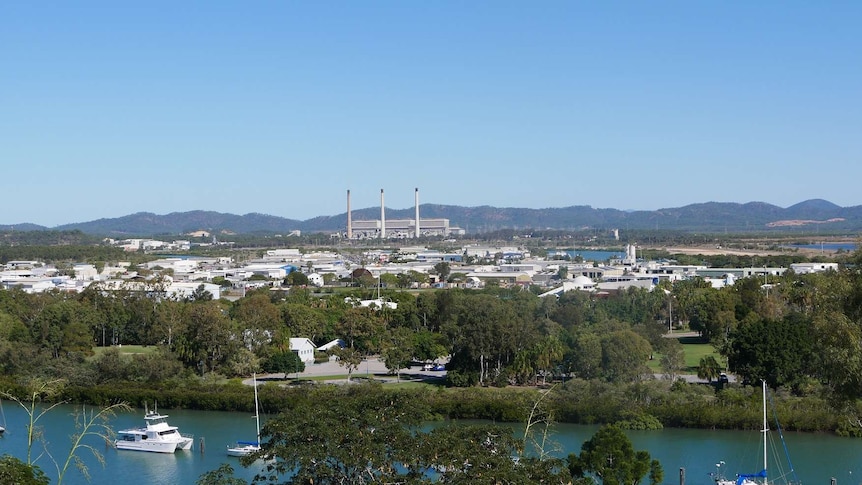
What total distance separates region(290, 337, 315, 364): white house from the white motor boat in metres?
6.82

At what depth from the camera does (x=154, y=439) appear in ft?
47.8

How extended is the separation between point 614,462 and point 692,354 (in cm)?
1144

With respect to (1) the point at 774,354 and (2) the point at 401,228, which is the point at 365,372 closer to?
(1) the point at 774,354

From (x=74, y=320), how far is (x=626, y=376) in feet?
40.8

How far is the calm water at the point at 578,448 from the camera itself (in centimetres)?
1284

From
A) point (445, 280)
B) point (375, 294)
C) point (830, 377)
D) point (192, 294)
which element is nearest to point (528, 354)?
point (830, 377)

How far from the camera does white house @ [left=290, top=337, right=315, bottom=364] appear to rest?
21.8 metres

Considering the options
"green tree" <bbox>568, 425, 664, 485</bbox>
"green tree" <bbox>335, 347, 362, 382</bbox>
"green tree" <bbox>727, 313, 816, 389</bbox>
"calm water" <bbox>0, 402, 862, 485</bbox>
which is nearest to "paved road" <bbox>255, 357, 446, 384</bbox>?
"green tree" <bbox>335, 347, 362, 382</bbox>

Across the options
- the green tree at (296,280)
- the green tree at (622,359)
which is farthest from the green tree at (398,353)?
the green tree at (296,280)

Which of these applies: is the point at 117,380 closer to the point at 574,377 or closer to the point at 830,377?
the point at 574,377

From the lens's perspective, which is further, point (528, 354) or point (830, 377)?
point (528, 354)

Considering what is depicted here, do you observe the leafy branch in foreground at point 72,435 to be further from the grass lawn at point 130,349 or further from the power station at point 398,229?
the power station at point 398,229

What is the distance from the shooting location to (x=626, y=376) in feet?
56.3

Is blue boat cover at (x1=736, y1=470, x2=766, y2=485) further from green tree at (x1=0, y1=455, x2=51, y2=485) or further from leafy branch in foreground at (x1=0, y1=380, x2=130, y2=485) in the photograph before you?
green tree at (x1=0, y1=455, x2=51, y2=485)
